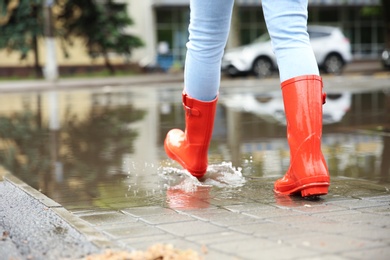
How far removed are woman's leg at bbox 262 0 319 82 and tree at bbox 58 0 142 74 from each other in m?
28.7

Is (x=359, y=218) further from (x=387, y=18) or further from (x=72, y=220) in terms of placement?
(x=387, y=18)

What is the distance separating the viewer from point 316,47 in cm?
2775

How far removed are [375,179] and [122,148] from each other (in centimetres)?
266

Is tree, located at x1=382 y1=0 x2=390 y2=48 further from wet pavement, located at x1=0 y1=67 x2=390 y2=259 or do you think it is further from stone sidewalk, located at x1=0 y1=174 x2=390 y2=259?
stone sidewalk, located at x1=0 y1=174 x2=390 y2=259

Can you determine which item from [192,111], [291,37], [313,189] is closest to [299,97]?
[291,37]

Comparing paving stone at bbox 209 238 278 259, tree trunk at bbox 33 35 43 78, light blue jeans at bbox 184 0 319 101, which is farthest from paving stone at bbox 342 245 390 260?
tree trunk at bbox 33 35 43 78

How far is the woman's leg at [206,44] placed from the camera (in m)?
3.95

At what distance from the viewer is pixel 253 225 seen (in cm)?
302

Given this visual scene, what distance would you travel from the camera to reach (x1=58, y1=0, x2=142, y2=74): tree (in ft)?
106

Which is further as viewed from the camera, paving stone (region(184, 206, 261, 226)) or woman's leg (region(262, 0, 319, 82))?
woman's leg (region(262, 0, 319, 82))

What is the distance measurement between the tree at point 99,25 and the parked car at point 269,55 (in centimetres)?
670

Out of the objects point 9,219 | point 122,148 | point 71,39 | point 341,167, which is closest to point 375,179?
point 341,167

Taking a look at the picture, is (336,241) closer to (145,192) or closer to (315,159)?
(315,159)

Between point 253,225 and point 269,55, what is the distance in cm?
2373
